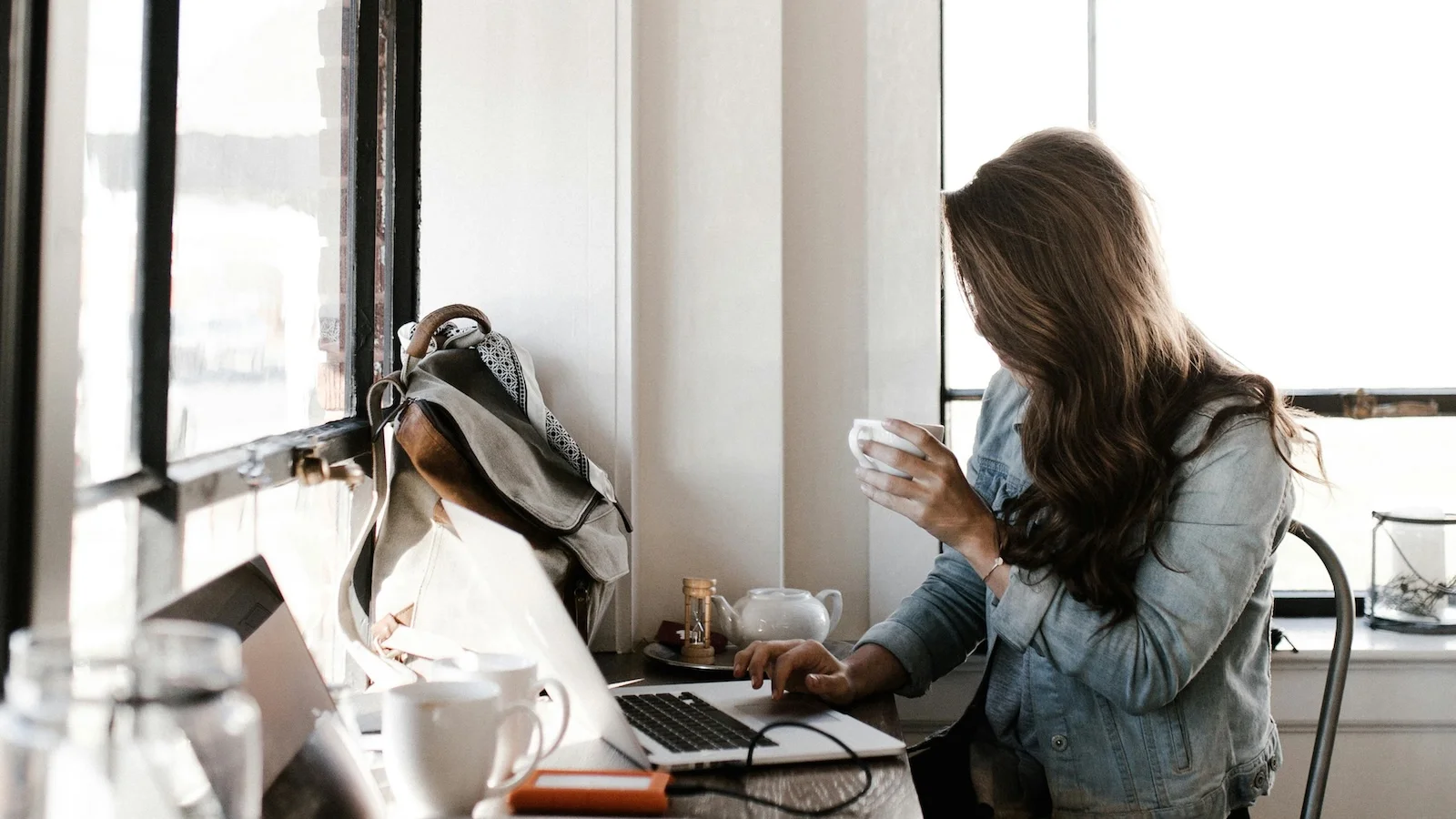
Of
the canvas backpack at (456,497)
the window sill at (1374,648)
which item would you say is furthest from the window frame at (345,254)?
the window sill at (1374,648)

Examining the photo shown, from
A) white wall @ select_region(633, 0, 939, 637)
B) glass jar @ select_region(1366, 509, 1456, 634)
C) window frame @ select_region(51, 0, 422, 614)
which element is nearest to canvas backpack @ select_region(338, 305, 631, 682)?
window frame @ select_region(51, 0, 422, 614)

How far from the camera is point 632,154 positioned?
1970 millimetres

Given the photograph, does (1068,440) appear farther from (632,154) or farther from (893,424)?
Result: (632,154)

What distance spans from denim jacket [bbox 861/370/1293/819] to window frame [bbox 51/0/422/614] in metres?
0.86

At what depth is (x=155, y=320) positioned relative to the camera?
1080 mm

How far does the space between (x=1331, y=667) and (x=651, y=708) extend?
3.08ft

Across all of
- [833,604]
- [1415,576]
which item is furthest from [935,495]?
[1415,576]

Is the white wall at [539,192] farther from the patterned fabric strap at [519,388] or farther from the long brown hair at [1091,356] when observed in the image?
the long brown hair at [1091,356]

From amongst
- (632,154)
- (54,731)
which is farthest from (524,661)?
(632,154)

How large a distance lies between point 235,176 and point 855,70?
1.18m

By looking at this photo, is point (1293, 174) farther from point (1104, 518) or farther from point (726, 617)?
point (726, 617)

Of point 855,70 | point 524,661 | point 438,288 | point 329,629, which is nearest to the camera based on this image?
point 524,661

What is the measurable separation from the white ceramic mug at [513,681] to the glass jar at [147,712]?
39 centimetres

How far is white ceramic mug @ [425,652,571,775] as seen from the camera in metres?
0.93
